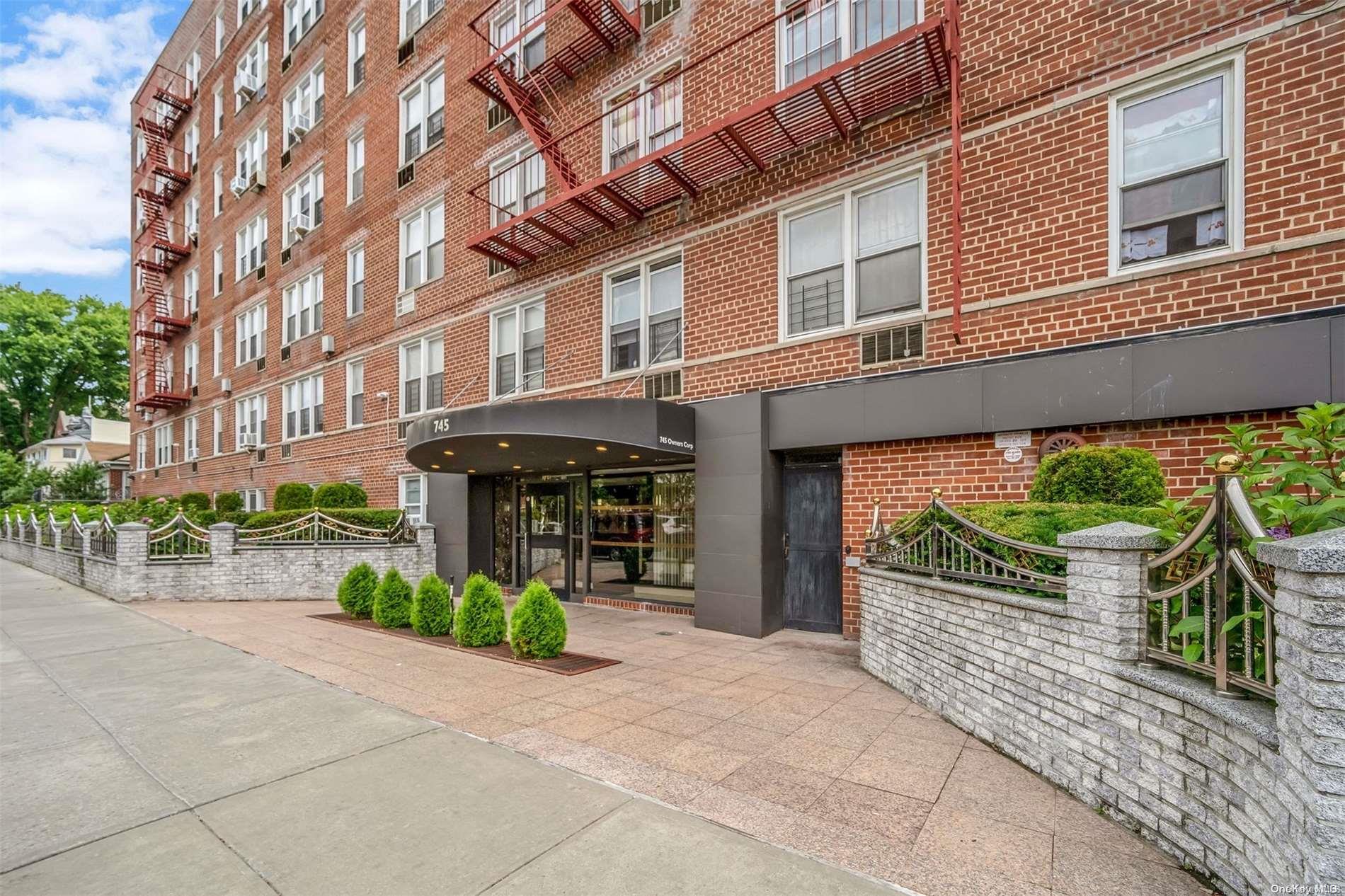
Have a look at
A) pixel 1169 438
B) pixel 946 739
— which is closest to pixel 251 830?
pixel 946 739

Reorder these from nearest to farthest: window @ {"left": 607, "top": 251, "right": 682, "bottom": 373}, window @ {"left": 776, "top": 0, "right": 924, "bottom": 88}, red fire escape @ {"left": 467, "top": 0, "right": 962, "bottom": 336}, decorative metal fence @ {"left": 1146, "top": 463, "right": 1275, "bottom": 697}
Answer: decorative metal fence @ {"left": 1146, "top": 463, "right": 1275, "bottom": 697}, red fire escape @ {"left": 467, "top": 0, "right": 962, "bottom": 336}, window @ {"left": 776, "top": 0, "right": 924, "bottom": 88}, window @ {"left": 607, "top": 251, "right": 682, "bottom": 373}

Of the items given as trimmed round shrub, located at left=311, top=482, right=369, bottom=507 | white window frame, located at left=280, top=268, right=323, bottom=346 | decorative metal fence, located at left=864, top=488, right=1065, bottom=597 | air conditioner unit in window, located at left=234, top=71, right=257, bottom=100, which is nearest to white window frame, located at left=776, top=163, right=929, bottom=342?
decorative metal fence, located at left=864, top=488, right=1065, bottom=597

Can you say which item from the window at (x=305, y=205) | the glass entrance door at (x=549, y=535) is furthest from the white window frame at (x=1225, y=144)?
the window at (x=305, y=205)

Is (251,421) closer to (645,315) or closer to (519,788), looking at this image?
(645,315)

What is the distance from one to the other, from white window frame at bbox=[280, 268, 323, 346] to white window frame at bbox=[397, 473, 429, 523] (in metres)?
6.32

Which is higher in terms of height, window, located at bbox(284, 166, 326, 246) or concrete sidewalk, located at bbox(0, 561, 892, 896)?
window, located at bbox(284, 166, 326, 246)

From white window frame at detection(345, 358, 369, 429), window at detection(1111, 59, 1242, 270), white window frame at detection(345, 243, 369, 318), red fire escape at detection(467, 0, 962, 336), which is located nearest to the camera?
window at detection(1111, 59, 1242, 270)

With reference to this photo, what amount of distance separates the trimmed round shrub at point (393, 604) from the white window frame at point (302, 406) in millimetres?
10272

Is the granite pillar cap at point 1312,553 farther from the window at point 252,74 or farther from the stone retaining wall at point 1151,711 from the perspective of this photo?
the window at point 252,74

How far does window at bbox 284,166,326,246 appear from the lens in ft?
62.6

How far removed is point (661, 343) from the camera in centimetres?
1091

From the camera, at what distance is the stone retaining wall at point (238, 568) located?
41.8ft

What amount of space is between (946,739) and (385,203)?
16.9 metres

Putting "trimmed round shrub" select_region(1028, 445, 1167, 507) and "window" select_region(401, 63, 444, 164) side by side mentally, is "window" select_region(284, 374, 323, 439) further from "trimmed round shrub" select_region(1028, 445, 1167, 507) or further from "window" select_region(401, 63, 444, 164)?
"trimmed round shrub" select_region(1028, 445, 1167, 507)
